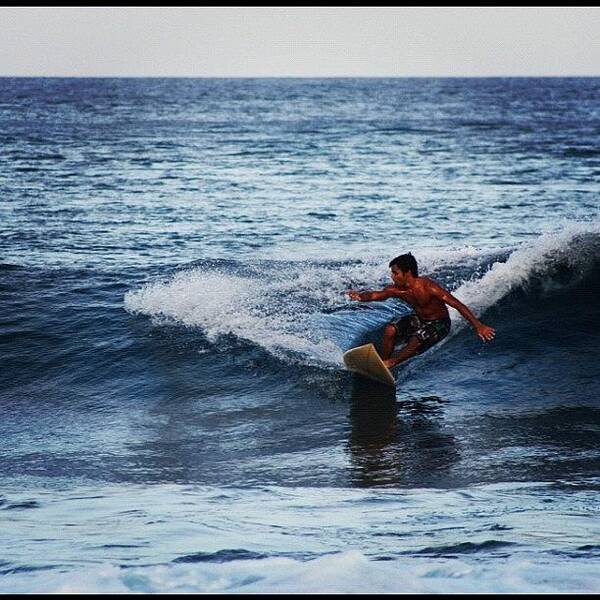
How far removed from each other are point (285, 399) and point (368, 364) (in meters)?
1.02

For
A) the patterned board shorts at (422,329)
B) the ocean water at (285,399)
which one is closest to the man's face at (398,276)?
the patterned board shorts at (422,329)

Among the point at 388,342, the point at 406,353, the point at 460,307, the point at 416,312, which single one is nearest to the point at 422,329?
the point at 416,312

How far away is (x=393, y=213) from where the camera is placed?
24.7 meters

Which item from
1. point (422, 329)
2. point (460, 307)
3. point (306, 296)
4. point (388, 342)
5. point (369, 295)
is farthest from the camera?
point (306, 296)

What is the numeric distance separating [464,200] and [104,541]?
867 inches

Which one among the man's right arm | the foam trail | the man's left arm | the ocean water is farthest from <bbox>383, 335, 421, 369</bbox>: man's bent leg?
the foam trail

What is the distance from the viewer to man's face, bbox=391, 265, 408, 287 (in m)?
10.4

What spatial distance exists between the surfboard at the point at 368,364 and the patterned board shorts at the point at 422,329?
37 centimetres

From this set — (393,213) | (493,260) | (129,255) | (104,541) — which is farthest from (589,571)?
(393,213)

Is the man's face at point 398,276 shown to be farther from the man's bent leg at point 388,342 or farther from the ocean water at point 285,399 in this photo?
the ocean water at point 285,399

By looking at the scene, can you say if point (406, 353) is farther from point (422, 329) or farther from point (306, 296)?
point (306, 296)

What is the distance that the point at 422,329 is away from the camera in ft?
35.4

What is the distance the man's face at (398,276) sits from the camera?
1043cm

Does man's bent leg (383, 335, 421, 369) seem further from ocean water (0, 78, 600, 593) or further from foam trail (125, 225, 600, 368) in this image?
foam trail (125, 225, 600, 368)
